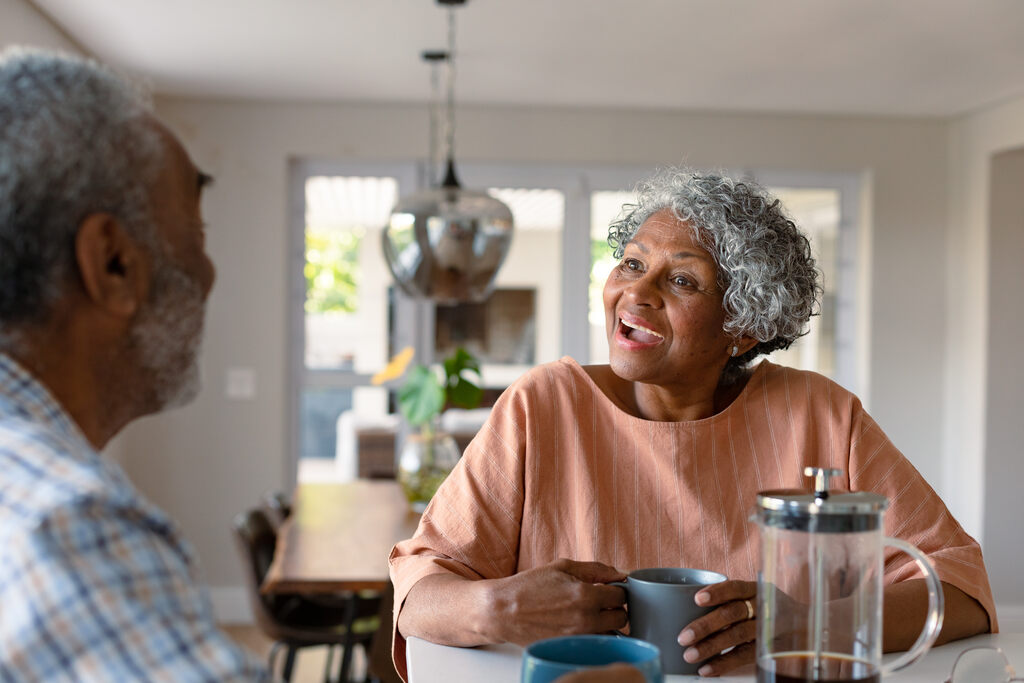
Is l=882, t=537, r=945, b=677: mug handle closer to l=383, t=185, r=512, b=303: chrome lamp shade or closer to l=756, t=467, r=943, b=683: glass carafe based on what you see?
l=756, t=467, r=943, b=683: glass carafe

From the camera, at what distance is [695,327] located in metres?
1.36

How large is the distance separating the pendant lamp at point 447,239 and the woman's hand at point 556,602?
1.78 meters

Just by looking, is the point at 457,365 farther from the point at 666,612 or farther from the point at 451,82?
the point at 666,612

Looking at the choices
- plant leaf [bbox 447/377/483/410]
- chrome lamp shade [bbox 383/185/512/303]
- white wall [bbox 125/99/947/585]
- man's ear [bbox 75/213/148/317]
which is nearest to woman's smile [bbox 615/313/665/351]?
man's ear [bbox 75/213/148/317]

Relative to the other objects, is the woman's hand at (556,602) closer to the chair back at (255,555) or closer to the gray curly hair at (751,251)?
the gray curly hair at (751,251)

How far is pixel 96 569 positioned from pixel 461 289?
2.33 meters

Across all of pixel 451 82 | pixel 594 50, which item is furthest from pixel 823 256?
pixel 451 82

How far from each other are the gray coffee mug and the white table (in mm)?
27

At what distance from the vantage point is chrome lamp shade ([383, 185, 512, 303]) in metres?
2.72

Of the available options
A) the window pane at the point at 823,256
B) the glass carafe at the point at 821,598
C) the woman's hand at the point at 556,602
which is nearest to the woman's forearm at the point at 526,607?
the woman's hand at the point at 556,602

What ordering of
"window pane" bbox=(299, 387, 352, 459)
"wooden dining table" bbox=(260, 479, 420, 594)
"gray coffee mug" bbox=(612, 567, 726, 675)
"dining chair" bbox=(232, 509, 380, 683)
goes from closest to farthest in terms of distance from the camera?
"gray coffee mug" bbox=(612, 567, 726, 675) → "wooden dining table" bbox=(260, 479, 420, 594) → "dining chair" bbox=(232, 509, 380, 683) → "window pane" bbox=(299, 387, 352, 459)

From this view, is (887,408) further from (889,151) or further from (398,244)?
(398,244)

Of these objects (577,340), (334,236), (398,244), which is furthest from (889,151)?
(398,244)

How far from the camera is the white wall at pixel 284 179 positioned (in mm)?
4773
